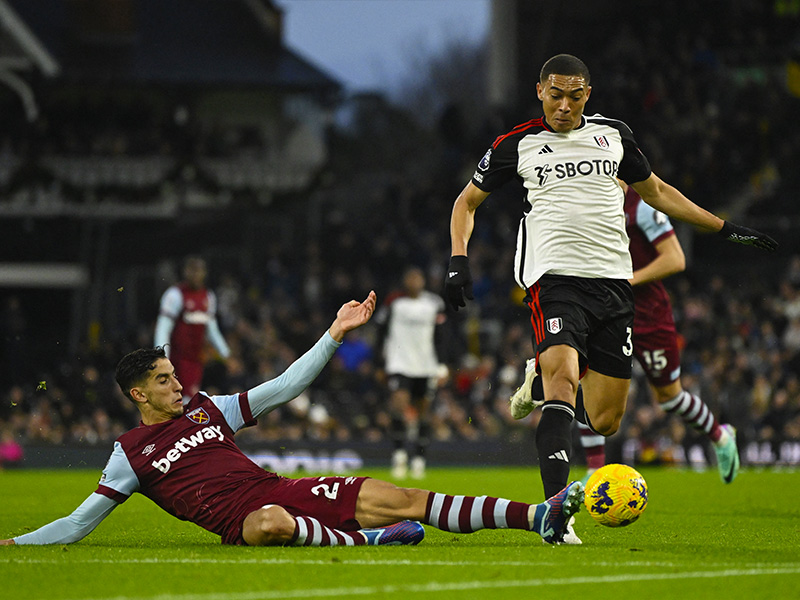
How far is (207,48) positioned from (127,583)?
30.6 metres

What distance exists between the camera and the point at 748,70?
26.3 metres

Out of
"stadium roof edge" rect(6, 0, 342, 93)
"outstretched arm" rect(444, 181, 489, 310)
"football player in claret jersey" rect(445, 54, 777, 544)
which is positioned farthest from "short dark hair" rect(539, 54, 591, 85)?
"stadium roof edge" rect(6, 0, 342, 93)

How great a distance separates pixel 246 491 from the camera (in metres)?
6.29

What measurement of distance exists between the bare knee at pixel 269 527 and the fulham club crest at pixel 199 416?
1.99 ft

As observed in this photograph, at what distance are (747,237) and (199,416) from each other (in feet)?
10.7

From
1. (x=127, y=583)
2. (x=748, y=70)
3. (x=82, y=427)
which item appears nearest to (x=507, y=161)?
(x=127, y=583)

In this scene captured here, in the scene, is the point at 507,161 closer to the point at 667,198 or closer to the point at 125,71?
the point at 667,198

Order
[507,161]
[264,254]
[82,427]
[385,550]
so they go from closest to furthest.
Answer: [385,550], [507,161], [82,427], [264,254]

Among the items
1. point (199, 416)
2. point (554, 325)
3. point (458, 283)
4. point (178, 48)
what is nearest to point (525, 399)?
point (554, 325)

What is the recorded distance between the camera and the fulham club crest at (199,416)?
21.6 feet

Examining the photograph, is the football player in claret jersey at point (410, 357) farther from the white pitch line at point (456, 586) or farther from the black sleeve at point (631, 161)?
the white pitch line at point (456, 586)

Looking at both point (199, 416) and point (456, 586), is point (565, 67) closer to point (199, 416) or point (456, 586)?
point (199, 416)

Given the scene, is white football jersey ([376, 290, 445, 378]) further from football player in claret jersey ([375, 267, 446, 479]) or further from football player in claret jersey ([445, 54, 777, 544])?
football player in claret jersey ([445, 54, 777, 544])

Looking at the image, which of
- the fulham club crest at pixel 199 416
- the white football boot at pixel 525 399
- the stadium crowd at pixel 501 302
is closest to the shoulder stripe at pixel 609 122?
the white football boot at pixel 525 399
